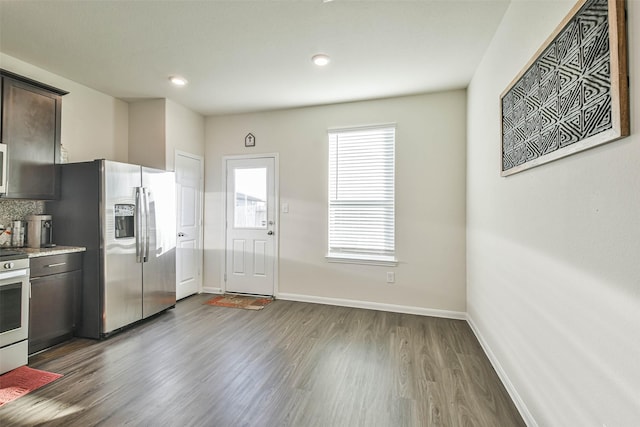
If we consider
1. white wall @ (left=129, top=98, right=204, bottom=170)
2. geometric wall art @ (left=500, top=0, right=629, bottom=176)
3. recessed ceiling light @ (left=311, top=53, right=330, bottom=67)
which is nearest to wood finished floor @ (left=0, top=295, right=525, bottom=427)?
geometric wall art @ (left=500, top=0, right=629, bottom=176)

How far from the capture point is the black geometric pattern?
1.11 meters

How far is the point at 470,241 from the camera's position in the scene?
11.1ft

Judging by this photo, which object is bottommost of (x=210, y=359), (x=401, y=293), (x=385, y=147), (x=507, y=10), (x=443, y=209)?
(x=210, y=359)

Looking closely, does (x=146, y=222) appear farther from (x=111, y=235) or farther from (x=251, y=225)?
(x=251, y=225)

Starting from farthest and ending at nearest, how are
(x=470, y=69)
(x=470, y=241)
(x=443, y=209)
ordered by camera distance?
(x=443, y=209) < (x=470, y=241) < (x=470, y=69)

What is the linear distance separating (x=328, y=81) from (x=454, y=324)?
123 inches

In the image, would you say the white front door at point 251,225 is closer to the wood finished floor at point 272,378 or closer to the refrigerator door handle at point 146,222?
the wood finished floor at point 272,378

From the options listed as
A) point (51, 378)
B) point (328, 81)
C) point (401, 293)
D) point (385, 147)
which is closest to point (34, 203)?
point (51, 378)

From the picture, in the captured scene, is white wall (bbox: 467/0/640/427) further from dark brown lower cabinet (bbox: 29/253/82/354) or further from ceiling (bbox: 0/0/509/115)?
dark brown lower cabinet (bbox: 29/253/82/354)

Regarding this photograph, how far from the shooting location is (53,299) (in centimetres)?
278

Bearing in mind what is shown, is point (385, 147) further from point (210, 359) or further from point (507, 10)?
point (210, 359)

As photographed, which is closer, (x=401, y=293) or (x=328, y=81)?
(x=328, y=81)

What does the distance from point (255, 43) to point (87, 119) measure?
248 cm

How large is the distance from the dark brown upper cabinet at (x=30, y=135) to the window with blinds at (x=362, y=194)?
3.06 meters
